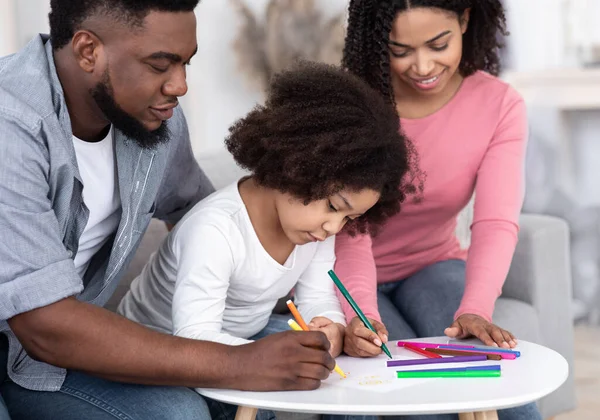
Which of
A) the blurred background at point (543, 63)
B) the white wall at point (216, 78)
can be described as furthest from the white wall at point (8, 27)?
the white wall at point (216, 78)

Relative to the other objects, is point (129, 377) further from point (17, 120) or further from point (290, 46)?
point (290, 46)

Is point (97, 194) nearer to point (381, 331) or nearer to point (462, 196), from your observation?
point (381, 331)

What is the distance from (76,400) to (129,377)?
118 mm

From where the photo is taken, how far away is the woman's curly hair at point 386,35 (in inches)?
64.9

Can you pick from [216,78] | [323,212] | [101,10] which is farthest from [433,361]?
[216,78]

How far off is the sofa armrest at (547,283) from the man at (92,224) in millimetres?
1051

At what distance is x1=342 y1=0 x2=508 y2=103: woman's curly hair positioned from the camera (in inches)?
64.9

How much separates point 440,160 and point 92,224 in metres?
0.73

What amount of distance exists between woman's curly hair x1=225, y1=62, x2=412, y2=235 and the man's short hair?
0.75ft

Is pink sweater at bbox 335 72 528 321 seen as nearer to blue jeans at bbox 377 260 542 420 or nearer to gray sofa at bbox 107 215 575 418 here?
blue jeans at bbox 377 260 542 420

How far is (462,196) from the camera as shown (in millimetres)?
1806

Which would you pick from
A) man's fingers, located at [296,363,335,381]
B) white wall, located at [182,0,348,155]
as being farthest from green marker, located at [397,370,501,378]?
white wall, located at [182,0,348,155]

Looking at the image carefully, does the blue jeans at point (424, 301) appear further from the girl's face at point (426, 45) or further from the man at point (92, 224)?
the man at point (92, 224)

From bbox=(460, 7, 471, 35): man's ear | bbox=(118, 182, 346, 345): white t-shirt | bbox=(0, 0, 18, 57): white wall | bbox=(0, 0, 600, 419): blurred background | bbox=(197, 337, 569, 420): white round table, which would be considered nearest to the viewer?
bbox=(197, 337, 569, 420): white round table
